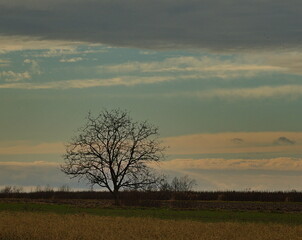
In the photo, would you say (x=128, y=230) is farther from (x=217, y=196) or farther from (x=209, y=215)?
(x=217, y=196)

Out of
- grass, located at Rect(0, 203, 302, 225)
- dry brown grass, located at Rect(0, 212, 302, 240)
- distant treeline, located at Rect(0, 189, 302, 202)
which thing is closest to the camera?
dry brown grass, located at Rect(0, 212, 302, 240)

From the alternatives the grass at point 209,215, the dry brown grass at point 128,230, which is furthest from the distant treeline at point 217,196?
the dry brown grass at point 128,230

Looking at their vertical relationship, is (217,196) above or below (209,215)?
above

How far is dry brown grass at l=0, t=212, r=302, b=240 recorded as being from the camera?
33.0 m

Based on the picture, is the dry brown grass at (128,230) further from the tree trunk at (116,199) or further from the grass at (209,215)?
the tree trunk at (116,199)

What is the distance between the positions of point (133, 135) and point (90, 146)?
5438 mm

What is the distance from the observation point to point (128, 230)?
36.0m

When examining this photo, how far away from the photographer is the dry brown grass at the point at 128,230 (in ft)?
108

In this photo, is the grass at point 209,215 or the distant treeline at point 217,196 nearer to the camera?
the grass at point 209,215

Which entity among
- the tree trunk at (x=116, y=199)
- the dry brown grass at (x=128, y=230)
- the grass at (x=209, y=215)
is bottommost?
the dry brown grass at (x=128, y=230)

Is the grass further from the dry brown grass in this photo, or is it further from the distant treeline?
the distant treeline

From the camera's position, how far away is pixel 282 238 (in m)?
32.7

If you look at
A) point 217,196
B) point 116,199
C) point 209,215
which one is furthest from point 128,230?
point 217,196

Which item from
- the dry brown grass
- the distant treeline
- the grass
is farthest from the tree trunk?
the dry brown grass
